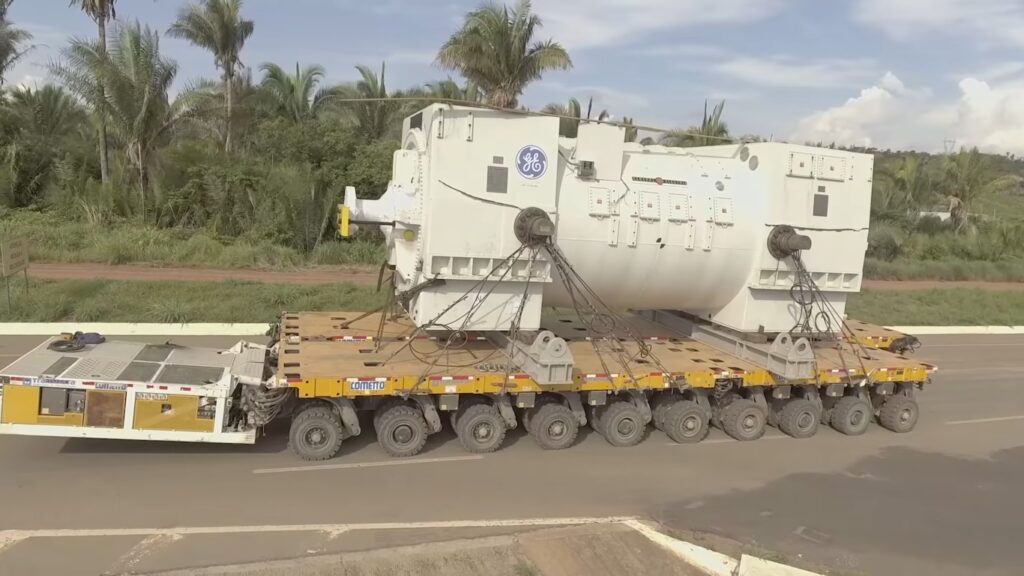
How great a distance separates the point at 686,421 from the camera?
9.91m

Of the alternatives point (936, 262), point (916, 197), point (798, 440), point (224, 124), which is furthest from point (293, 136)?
point (916, 197)

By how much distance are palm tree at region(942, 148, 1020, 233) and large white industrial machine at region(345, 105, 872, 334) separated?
32778 mm

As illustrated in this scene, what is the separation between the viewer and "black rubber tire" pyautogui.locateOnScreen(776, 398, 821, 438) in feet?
34.3

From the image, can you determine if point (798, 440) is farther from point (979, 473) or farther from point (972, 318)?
point (972, 318)

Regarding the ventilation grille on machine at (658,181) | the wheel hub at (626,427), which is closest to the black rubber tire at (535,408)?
the wheel hub at (626,427)

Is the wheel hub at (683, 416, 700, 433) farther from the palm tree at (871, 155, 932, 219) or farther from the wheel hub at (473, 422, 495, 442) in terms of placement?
the palm tree at (871, 155, 932, 219)

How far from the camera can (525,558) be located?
6.38 meters

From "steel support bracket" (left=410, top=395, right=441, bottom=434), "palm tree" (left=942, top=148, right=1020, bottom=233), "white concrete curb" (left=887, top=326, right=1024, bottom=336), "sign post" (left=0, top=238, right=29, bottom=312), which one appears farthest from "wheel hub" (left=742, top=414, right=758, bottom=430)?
"palm tree" (left=942, top=148, right=1020, bottom=233)

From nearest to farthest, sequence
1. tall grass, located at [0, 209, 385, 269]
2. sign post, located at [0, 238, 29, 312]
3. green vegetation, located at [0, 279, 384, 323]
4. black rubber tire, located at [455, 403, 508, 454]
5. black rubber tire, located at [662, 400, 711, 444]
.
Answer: black rubber tire, located at [455, 403, 508, 454]
black rubber tire, located at [662, 400, 711, 444]
sign post, located at [0, 238, 29, 312]
green vegetation, located at [0, 279, 384, 323]
tall grass, located at [0, 209, 385, 269]

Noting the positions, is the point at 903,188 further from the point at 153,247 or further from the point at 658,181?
the point at 153,247

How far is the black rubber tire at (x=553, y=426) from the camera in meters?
9.25

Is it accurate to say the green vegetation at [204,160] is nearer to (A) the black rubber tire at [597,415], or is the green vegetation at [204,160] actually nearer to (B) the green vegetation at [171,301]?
(B) the green vegetation at [171,301]

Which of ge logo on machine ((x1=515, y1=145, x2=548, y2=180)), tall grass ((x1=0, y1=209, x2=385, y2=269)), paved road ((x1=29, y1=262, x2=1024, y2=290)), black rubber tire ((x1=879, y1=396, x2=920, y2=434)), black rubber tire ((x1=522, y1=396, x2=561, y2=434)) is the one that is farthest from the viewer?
tall grass ((x1=0, y1=209, x2=385, y2=269))

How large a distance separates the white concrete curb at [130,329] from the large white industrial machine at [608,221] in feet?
21.8
